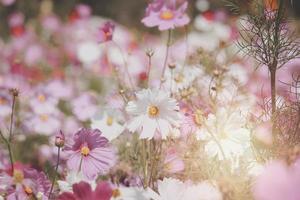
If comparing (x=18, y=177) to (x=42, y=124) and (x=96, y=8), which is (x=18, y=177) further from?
(x=96, y=8)

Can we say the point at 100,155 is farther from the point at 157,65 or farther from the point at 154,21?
the point at 157,65

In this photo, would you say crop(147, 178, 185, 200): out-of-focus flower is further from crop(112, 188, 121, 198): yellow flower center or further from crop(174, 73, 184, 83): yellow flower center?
crop(174, 73, 184, 83): yellow flower center

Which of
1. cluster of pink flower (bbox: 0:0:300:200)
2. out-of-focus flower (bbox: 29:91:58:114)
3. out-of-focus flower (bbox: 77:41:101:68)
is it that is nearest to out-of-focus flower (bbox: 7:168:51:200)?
cluster of pink flower (bbox: 0:0:300:200)

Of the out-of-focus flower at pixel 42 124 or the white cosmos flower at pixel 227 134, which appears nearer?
the white cosmos flower at pixel 227 134

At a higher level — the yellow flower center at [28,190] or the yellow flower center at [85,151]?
the yellow flower center at [85,151]

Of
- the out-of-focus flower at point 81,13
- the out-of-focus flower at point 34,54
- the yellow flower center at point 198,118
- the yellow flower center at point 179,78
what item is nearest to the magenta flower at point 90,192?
the yellow flower center at point 198,118

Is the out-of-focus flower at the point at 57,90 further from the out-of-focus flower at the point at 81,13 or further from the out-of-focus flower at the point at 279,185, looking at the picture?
the out-of-focus flower at the point at 279,185
